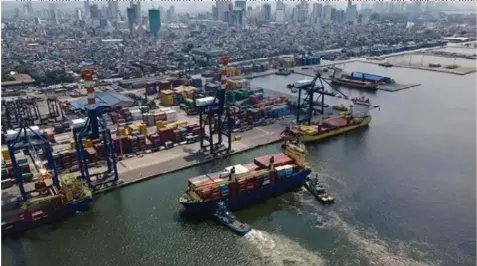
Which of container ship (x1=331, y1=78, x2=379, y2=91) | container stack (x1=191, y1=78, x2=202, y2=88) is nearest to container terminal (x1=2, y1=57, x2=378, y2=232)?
container stack (x1=191, y1=78, x2=202, y2=88)

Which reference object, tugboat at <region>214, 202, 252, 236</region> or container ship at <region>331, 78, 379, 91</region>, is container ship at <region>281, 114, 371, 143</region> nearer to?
tugboat at <region>214, 202, 252, 236</region>

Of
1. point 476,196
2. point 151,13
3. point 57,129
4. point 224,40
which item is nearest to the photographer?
point 476,196

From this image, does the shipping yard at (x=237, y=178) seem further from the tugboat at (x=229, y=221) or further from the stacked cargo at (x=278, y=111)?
the stacked cargo at (x=278, y=111)

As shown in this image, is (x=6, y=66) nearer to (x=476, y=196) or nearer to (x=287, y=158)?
(x=287, y=158)

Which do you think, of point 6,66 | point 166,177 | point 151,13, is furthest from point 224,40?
point 166,177

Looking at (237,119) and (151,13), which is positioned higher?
(151,13)

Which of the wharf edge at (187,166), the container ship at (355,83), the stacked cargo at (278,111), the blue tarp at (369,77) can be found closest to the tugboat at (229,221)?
the wharf edge at (187,166)

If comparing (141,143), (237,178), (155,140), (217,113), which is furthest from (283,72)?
(237,178)
